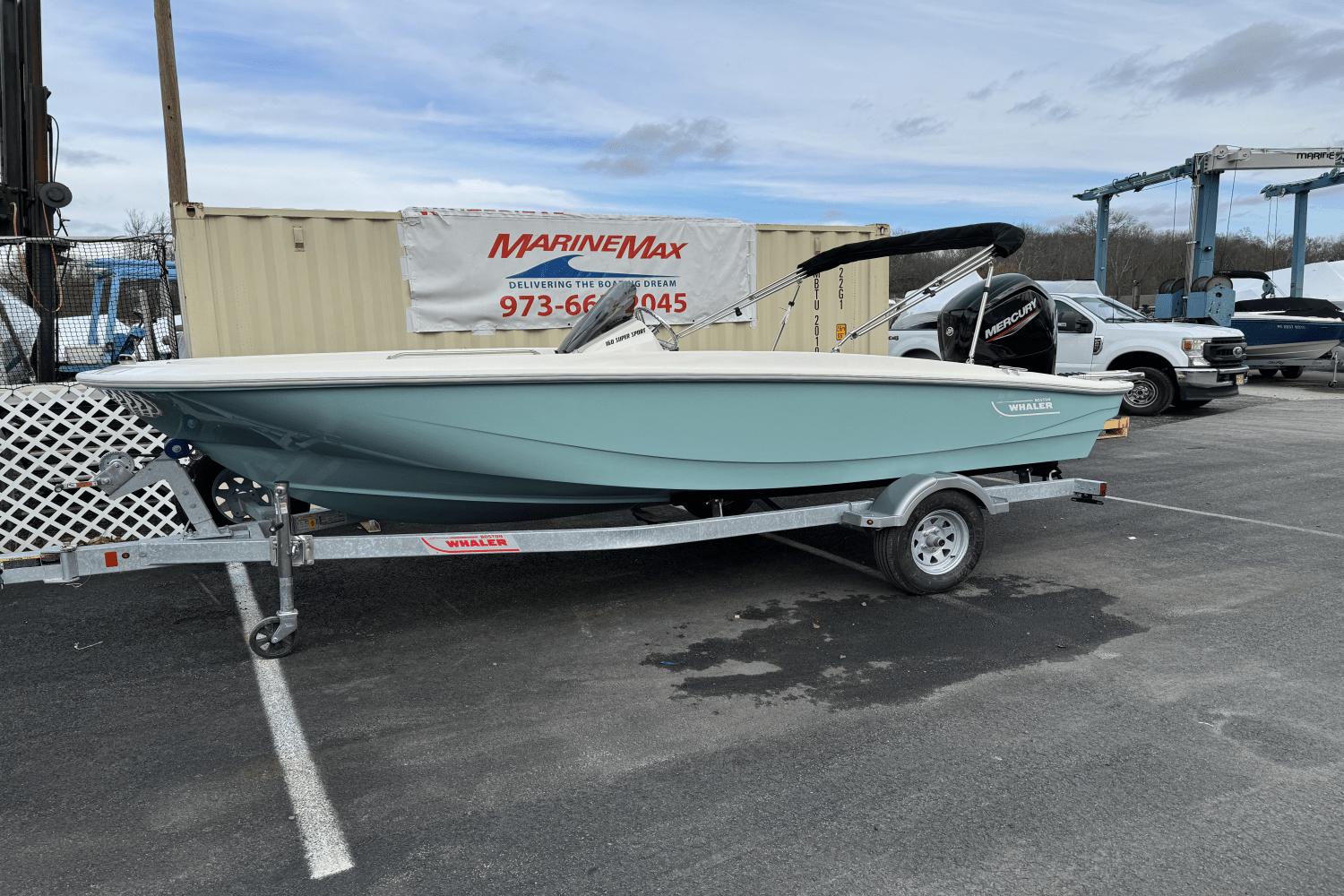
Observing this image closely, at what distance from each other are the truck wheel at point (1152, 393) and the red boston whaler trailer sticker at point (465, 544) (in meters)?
11.2

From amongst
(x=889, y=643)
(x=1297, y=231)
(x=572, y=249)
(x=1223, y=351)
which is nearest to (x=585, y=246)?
(x=572, y=249)

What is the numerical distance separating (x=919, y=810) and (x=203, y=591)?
162 inches

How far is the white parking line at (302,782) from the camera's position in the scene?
252 cm

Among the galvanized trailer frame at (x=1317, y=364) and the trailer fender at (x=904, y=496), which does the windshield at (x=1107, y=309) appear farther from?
the trailer fender at (x=904, y=496)

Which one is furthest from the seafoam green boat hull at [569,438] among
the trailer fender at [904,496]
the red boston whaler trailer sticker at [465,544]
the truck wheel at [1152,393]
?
the truck wheel at [1152,393]

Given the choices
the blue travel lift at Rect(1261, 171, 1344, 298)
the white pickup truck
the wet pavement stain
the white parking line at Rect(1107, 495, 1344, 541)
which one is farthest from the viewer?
the blue travel lift at Rect(1261, 171, 1344, 298)

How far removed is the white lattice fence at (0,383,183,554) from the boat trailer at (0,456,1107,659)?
4.49 feet

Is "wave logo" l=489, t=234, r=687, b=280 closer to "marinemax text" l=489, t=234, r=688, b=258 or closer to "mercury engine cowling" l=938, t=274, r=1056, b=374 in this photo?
"marinemax text" l=489, t=234, r=688, b=258

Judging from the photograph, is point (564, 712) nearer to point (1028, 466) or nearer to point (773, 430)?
point (773, 430)

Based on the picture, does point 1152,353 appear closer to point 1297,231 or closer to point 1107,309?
point 1107,309

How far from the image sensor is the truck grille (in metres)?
12.2

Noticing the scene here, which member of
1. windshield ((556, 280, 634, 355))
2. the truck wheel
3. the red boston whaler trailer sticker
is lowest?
the red boston whaler trailer sticker

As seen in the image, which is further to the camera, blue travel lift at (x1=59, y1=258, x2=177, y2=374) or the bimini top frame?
blue travel lift at (x1=59, y1=258, x2=177, y2=374)

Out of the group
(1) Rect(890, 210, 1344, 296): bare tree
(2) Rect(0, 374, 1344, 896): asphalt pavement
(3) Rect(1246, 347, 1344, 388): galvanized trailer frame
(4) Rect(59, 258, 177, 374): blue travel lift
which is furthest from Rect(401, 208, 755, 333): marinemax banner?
(1) Rect(890, 210, 1344, 296): bare tree
